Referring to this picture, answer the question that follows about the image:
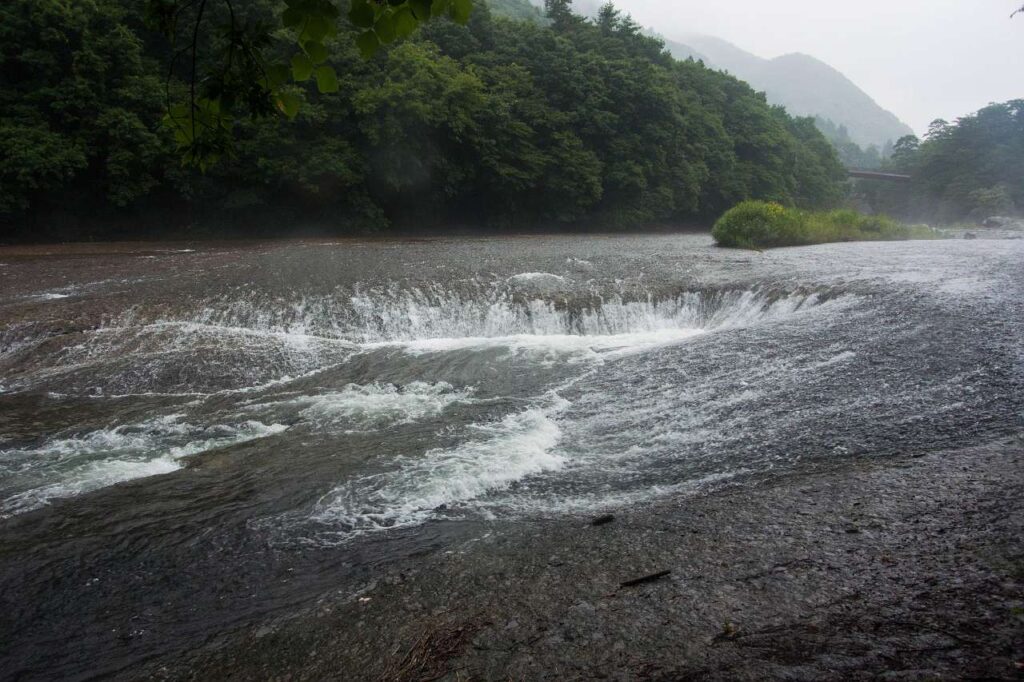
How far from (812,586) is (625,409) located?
12.0 feet

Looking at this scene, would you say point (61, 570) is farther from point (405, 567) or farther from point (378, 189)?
point (378, 189)

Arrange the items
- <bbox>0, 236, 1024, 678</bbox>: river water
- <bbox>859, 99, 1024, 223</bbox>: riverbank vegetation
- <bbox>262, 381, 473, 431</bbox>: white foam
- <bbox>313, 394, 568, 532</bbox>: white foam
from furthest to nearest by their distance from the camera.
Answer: <bbox>859, 99, 1024, 223</bbox>: riverbank vegetation
<bbox>262, 381, 473, 431</bbox>: white foam
<bbox>313, 394, 568, 532</bbox>: white foam
<bbox>0, 236, 1024, 678</bbox>: river water

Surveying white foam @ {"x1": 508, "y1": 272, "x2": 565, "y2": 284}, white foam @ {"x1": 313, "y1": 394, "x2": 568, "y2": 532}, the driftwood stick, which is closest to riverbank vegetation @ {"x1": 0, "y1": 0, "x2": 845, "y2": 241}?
white foam @ {"x1": 508, "y1": 272, "x2": 565, "y2": 284}

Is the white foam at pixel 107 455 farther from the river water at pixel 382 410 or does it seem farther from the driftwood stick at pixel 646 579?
the driftwood stick at pixel 646 579

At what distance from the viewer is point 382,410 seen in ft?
23.7

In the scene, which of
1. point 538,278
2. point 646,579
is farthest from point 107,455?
point 538,278

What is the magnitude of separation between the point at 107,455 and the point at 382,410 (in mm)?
2734

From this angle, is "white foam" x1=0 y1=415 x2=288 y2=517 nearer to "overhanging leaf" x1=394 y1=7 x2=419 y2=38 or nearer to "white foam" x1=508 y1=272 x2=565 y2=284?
"overhanging leaf" x1=394 y1=7 x2=419 y2=38

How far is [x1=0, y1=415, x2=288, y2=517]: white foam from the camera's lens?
5238mm

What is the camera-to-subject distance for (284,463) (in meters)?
5.73

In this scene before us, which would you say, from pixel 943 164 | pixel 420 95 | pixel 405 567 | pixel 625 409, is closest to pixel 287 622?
pixel 405 567

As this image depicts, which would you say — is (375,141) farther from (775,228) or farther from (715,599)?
(715,599)

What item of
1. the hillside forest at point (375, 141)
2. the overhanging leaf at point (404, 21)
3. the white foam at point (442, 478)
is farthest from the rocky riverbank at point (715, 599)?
the hillside forest at point (375, 141)

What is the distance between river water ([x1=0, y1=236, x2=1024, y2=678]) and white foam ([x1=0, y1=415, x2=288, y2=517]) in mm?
30
